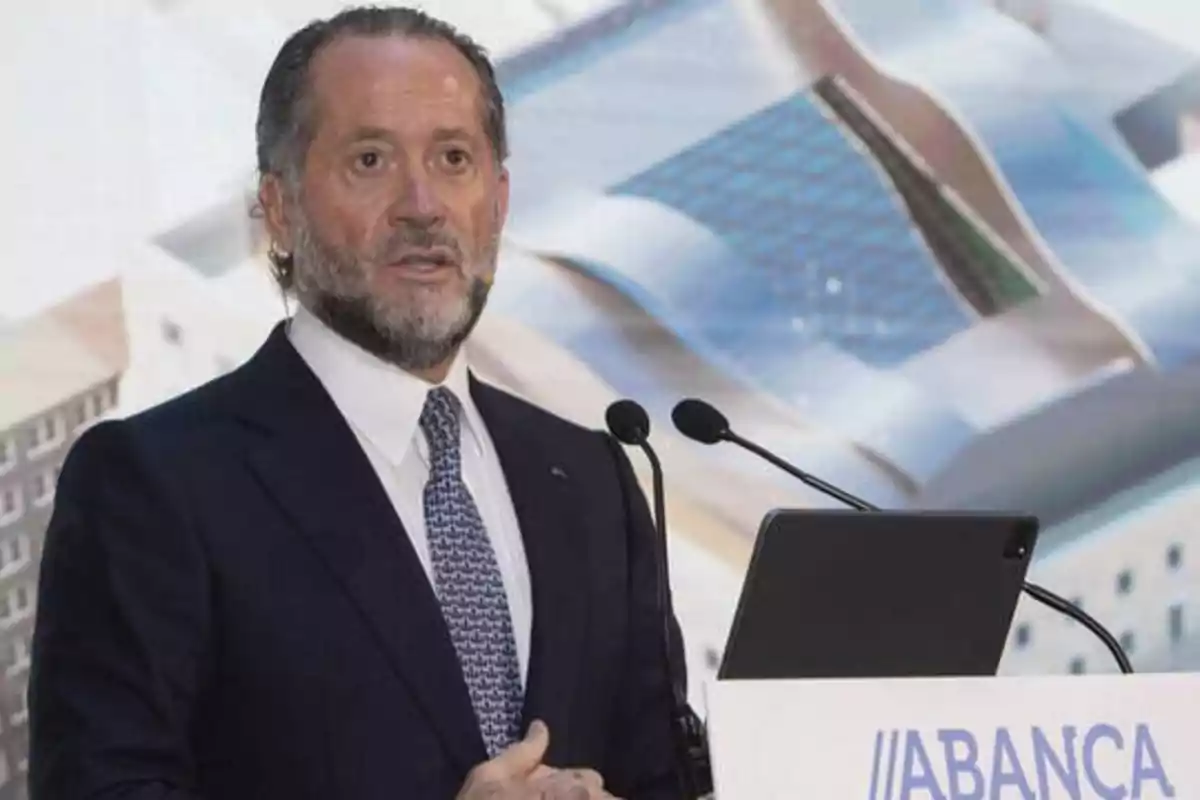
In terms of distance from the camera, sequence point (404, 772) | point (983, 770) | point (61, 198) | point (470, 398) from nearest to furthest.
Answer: point (983, 770), point (404, 772), point (470, 398), point (61, 198)

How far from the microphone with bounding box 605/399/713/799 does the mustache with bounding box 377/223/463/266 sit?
249 mm

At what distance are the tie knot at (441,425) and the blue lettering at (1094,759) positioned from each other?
0.75 metres

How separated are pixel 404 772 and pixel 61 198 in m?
1.27

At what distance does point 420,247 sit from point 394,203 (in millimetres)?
54

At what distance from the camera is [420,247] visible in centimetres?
184

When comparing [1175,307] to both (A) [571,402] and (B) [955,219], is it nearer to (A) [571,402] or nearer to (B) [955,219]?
(B) [955,219]

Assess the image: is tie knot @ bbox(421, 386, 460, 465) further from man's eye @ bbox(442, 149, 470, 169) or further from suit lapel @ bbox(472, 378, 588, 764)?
man's eye @ bbox(442, 149, 470, 169)

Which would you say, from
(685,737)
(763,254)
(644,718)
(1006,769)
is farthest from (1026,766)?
(763,254)

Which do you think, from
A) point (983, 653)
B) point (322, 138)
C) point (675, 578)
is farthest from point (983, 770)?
point (675, 578)

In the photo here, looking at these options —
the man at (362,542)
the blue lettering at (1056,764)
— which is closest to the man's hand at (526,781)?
the man at (362,542)

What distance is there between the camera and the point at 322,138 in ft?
6.11

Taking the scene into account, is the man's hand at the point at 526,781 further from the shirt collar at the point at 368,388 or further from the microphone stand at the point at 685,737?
the shirt collar at the point at 368,388

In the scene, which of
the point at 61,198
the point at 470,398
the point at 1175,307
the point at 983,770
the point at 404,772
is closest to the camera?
the point at 983,770

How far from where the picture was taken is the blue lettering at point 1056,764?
1.39 metres
